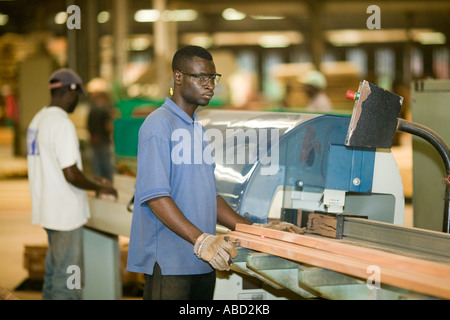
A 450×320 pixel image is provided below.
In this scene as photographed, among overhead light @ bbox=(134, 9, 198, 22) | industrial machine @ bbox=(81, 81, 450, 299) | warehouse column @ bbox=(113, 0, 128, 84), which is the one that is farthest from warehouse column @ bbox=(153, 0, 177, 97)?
industrial machine @ bbox=(81, 81, 450, 299)

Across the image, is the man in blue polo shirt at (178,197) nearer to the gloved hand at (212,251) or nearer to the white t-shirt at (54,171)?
the gloved hand at (212,251)

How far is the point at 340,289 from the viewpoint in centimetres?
225

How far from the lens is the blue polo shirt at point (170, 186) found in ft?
7.79

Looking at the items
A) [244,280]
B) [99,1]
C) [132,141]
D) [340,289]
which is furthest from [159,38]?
[340,289]

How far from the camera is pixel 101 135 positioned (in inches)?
348

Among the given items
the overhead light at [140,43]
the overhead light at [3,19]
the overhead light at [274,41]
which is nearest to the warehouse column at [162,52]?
the overhead light at [3,19]

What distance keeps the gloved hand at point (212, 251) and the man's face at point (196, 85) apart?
0.56 m

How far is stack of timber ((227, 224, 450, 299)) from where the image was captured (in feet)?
6.28

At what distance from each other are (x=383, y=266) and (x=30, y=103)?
44.8 ft

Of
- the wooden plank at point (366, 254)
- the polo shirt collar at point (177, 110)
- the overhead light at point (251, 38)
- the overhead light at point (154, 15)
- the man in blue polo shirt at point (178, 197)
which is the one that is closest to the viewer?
the wooden plank at point (366, 254)

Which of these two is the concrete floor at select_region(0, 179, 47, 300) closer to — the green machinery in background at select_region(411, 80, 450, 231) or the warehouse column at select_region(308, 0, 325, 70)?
the green machinery in background at select_region(411, 80, 450, 231)

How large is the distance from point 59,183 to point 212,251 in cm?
186

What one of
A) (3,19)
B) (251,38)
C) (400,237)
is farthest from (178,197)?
(251,38)
